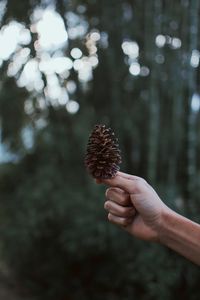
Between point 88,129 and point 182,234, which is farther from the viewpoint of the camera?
point 88,129

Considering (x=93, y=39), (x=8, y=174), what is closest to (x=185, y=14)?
(x=93, y=39)

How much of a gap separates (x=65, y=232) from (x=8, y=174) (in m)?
2.52

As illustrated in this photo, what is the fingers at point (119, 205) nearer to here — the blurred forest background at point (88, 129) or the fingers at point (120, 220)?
the fingers at point (120, 220)

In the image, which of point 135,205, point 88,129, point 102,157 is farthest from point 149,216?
point 88,129

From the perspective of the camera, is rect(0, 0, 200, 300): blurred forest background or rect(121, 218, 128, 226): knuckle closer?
rect(121, 218, 128, 226): knuckle

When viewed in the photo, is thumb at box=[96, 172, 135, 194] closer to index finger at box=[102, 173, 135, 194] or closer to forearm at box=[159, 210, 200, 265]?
index finger at box=[102, 173, 135, 194]

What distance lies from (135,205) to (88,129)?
471 centimetres

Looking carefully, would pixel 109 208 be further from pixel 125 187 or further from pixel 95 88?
pixel 95 88

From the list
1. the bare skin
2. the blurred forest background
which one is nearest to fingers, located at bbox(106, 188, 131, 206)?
the bare skin

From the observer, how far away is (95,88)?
254 inches

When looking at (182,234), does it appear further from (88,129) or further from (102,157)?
(88,129)

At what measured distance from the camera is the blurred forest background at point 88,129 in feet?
13.7

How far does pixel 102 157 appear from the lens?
56.2 inches

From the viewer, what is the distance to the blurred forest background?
418cm
